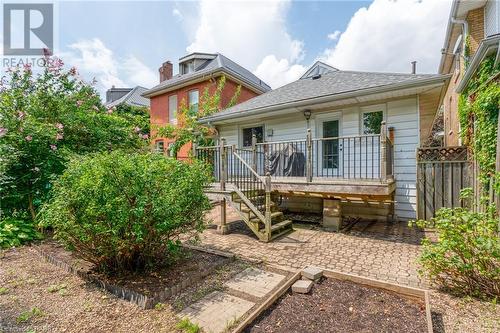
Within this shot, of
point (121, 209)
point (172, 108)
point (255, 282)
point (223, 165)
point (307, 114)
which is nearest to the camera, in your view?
point (121, 209)

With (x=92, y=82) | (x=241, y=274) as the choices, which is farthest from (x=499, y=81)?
(x=92, y=82)

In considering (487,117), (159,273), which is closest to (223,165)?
(159,273)

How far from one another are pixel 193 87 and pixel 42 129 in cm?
1011

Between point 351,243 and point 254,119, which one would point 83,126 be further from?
point 351,243

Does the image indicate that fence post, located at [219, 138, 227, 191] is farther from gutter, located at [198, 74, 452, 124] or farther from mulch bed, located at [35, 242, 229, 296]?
gutter, located at [198, 74, 452, 124]

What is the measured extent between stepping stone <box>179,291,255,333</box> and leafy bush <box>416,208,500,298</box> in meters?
2.31

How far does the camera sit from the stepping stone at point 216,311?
2419mm

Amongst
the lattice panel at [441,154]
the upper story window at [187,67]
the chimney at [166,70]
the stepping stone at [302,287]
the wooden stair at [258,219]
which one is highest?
the chimney at [166,70]

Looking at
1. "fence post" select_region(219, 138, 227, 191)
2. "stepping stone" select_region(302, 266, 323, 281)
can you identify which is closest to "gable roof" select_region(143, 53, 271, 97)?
"fence post" select_region(219, 138, 227, 191)

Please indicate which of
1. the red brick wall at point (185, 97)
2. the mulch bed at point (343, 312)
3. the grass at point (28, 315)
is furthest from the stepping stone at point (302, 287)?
the red brick wall at point (185, 97)

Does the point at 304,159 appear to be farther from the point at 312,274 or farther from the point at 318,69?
the point at 318,69

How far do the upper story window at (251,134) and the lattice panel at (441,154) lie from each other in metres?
4.84

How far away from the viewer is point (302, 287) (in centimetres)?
295

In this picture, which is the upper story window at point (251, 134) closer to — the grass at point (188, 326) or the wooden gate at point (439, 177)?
the wooden gate at point (439, 177)
